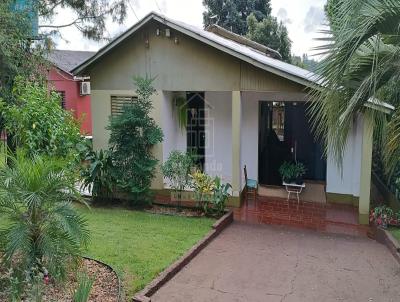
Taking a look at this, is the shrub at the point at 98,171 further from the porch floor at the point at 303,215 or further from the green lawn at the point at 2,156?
the green lawn at the point at 2,156

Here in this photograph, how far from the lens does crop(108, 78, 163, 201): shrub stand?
12.4m

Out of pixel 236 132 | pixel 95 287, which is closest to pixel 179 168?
pixel 236 132

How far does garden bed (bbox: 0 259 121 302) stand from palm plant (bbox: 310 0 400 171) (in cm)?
424

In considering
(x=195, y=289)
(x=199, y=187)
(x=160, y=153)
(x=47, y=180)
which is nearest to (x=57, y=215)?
(x=47, y=180)

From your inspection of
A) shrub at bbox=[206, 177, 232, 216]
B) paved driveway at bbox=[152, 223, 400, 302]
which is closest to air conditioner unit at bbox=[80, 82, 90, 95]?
shrub at bbox=[206, 177, 232, 216]

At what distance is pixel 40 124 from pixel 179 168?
534 centimetres

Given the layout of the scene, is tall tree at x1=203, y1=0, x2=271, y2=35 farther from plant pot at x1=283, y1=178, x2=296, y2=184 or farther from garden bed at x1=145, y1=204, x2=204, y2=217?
garden bed at x1=145, y1=204, x2=204, y2=217

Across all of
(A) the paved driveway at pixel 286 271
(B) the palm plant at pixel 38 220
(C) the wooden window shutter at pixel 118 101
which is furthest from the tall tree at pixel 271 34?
(B) the palm plant at pixel 38 220

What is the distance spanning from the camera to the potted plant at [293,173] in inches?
557

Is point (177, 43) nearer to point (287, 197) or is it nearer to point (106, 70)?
point (106, 70)

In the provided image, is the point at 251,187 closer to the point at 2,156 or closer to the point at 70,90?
the point at 2,156

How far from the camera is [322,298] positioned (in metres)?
7.30

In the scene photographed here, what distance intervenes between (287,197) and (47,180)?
967cm

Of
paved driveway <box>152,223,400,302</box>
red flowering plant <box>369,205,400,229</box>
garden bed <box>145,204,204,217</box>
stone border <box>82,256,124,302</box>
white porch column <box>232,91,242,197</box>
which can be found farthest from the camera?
white porch column <box>232,91,242,197</box>
